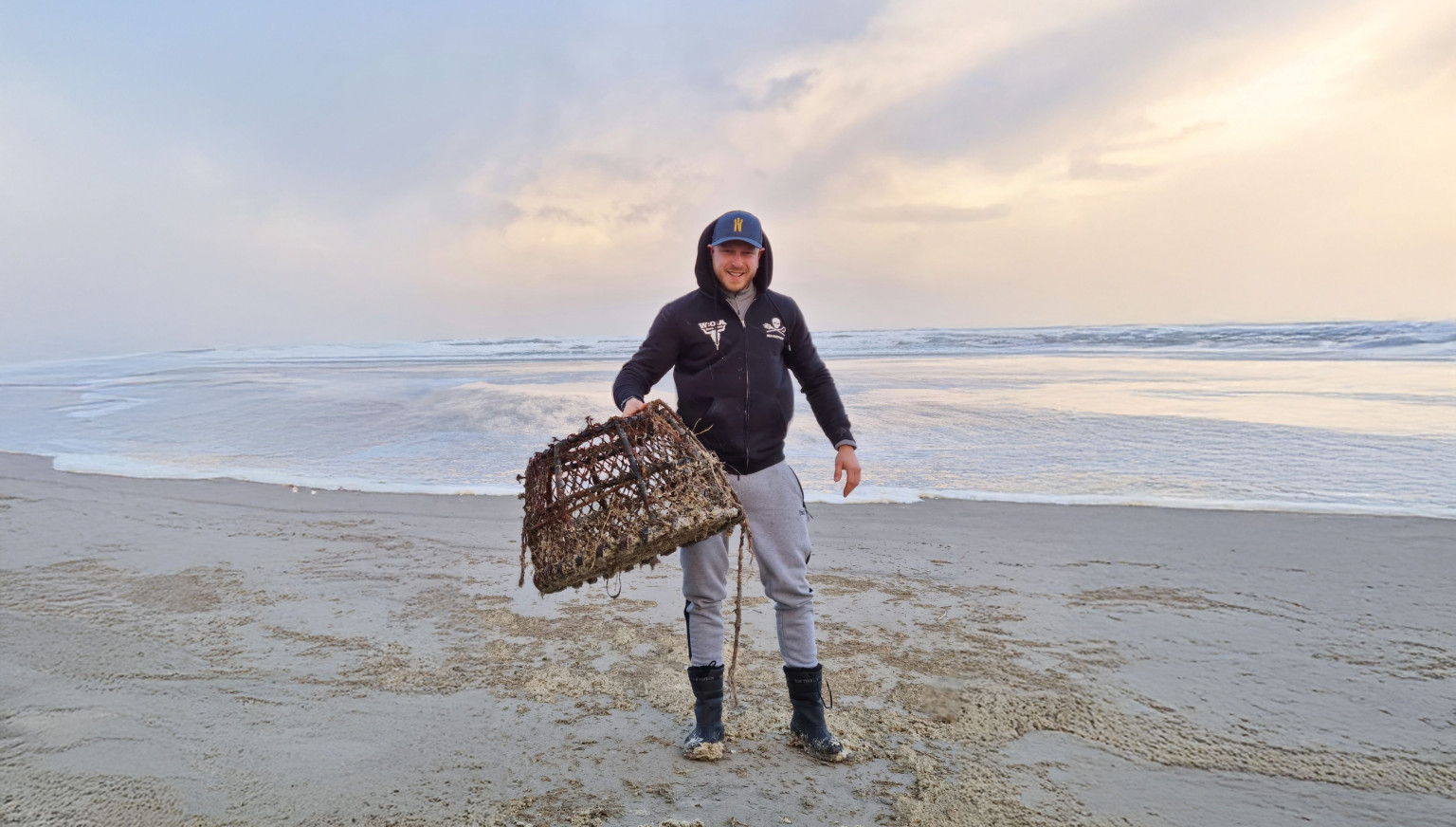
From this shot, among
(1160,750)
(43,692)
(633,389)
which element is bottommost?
(1160,750)

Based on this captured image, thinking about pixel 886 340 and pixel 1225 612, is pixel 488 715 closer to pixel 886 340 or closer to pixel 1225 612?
pixel 1225 612

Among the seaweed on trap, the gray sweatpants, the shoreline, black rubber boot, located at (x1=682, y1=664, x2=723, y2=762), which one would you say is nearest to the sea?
the shoreline

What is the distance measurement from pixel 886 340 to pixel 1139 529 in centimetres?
3729

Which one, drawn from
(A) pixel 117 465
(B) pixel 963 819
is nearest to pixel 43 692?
(B) pixel 963 819

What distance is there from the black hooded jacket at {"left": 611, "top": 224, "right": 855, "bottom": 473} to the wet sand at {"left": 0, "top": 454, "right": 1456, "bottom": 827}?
1.14 metres

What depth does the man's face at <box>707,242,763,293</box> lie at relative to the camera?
3025 mm

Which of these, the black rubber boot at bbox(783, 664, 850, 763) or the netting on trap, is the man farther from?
the netting on trap

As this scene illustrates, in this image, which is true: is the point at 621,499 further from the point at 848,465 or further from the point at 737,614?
the point at 848,465

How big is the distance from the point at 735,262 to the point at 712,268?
12 centimetres

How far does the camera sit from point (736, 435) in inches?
117

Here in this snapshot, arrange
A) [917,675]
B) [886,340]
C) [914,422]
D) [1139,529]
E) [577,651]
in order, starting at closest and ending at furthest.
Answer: [917,675]
[577,651]
[1139,529]
[914,422]
[886,340]

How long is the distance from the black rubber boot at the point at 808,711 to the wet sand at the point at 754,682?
0.36 ft

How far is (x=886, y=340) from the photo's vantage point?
42375 mm

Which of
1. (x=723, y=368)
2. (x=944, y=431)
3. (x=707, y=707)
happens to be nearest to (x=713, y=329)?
(x=723, y=368)
